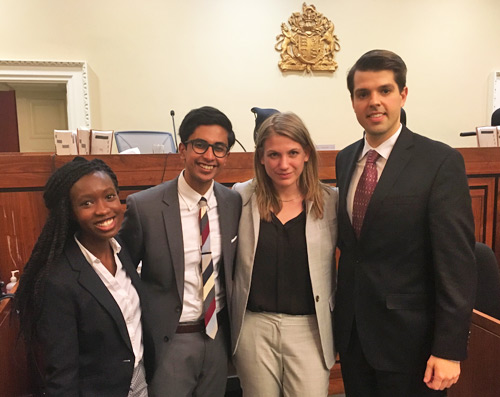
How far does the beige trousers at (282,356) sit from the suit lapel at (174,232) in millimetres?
319

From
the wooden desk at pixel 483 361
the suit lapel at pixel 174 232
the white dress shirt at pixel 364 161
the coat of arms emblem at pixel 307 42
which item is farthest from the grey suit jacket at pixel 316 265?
the coat of arms emblem at pixel 307 42

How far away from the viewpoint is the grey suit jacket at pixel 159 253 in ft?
4.36

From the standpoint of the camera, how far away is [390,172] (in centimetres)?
121

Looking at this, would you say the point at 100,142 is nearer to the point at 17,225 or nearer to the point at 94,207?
the point at 17,225

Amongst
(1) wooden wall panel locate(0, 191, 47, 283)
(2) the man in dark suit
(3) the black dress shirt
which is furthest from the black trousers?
(1) wooden wall panel locate(0, 191, 47, 283)

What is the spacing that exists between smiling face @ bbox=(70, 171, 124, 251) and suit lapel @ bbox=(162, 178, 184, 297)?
0.73ft

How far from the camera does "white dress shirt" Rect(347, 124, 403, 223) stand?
126 centimetres

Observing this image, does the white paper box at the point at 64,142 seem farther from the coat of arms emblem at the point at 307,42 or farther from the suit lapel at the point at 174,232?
the coat of arms emblem at the point at 307,42

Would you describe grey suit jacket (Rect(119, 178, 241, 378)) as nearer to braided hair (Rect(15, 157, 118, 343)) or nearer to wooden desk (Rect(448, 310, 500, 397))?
braided hair (Rect(15, 157, 118, 343))

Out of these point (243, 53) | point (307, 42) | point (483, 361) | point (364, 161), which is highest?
point (307, 42)

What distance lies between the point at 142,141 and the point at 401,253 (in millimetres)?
2815

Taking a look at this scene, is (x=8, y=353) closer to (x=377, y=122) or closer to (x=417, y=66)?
(x=377, y=122)

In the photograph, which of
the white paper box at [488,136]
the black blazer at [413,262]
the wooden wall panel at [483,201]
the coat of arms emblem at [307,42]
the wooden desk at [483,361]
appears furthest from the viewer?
the coat of arms emblem at [307,42]

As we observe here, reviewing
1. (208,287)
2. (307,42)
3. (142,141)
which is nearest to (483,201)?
(208,287)
